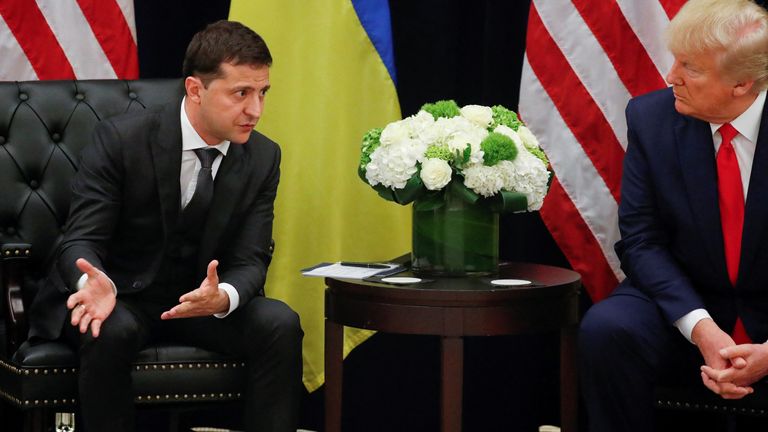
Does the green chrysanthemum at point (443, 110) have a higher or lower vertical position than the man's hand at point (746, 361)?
higher

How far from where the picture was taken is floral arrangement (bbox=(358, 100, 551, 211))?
3.41 m

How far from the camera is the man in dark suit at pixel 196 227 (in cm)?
338

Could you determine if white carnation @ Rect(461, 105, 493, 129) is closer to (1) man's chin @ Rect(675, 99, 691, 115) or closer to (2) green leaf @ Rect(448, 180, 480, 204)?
(2) green leaf @ Rect(448, 180, 480, 204)

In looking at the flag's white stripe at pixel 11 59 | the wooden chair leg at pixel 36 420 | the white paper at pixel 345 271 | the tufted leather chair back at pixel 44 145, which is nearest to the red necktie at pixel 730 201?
the white paper at pixel 345 271

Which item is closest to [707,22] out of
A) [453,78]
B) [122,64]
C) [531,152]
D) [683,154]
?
[683,154]

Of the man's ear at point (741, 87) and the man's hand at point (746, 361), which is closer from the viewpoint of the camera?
the man's hand at point (746, 361)

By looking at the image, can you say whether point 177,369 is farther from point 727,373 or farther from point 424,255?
point 727,373

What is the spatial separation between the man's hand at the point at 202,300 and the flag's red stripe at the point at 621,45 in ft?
5.13

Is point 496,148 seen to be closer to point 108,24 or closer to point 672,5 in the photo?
point 672,5

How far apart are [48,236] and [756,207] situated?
7.24ft

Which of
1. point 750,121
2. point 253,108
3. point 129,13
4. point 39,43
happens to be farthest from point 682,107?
point 39,43

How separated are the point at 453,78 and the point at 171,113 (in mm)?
1225

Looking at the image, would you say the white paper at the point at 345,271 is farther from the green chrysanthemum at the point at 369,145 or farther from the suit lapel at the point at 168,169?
the suit lapel at the point at 168,169

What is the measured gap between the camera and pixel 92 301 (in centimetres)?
324
